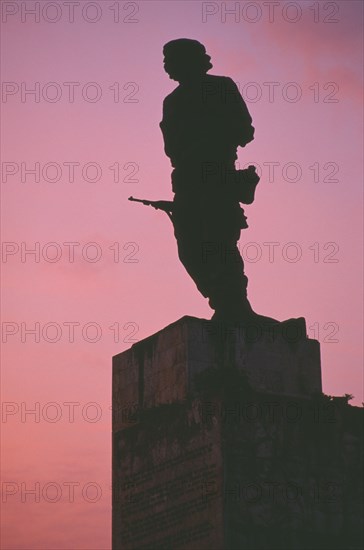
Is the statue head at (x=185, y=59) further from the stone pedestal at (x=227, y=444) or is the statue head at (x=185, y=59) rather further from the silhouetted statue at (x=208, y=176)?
the stone pedestal at (x=227, y=444)

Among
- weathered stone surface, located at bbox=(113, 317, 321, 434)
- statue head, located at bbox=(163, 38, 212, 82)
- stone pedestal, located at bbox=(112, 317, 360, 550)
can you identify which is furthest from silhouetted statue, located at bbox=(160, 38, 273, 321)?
stone pedestal, located at bbox=(112, 317, 360, 550)

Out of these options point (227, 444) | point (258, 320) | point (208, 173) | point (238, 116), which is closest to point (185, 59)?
point (238, 116)

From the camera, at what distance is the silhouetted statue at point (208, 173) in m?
18.4

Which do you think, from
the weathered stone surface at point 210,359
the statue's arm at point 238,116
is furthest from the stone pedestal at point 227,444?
the statue's arm at point 238,116

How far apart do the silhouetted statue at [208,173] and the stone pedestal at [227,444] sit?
0.90 meters

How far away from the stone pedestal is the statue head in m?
4.06

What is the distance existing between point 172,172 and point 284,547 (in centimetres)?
601

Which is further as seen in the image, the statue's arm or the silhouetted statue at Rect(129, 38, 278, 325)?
the statue's arm

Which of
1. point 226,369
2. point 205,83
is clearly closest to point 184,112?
point 205,83

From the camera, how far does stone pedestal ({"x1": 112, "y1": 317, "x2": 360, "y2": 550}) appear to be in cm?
1642

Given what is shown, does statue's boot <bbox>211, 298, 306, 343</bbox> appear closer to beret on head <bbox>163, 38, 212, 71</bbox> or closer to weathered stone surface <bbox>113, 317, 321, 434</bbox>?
weathered stone surface <bbox>113, 317, 321, 434</bbox>

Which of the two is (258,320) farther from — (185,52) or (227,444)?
(185,52)

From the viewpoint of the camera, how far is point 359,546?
1709 centimetres

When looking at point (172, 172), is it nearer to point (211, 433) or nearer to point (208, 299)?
point (208, 299)
